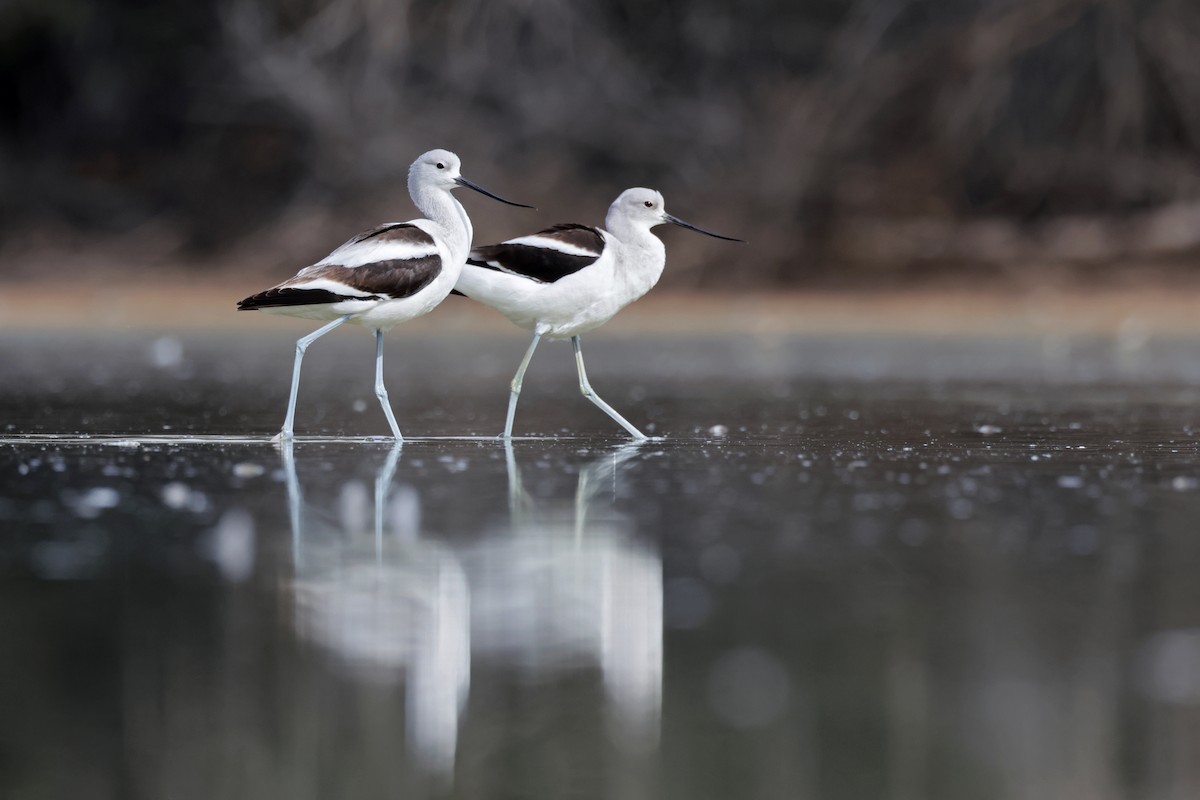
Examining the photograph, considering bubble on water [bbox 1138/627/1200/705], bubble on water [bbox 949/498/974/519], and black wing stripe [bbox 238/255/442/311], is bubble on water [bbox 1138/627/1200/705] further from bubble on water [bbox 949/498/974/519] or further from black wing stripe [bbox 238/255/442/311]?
black wing stripe [bbox 238/255/442/311]

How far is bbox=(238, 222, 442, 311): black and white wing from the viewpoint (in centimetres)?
686

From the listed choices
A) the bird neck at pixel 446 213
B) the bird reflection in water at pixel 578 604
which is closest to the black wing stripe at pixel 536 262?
the bird neck at pixel 446 213

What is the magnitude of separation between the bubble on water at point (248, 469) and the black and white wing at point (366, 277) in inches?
33.3

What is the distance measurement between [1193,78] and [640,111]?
19.5 feet

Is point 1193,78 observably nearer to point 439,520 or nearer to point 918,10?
point 918,10

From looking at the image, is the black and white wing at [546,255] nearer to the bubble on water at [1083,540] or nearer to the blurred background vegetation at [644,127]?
the bubble on water at [1083,540]

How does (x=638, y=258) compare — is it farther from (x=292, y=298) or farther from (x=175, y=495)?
(x=175, y=495)

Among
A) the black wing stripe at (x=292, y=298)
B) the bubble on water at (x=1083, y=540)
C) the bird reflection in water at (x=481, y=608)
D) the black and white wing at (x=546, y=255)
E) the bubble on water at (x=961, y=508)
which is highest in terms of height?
the black and white wing at (x=546, y=255)

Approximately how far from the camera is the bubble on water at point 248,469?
596cm

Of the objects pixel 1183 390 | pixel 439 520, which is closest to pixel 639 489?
pixel 439 520

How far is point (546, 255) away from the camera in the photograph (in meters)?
7.27

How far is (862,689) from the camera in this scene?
3.12 metres

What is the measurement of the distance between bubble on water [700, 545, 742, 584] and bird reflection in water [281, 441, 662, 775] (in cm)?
12

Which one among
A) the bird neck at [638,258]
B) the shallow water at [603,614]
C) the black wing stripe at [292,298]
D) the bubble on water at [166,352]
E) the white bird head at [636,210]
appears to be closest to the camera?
the shallow water at [603,614]
